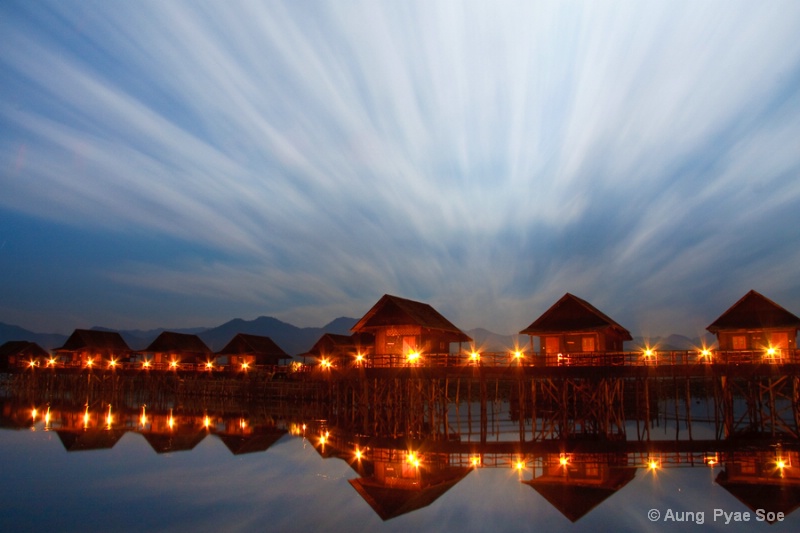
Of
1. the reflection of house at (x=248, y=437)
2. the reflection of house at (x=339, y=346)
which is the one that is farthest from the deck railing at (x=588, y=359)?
the reflection of house at (x=339, y=346)

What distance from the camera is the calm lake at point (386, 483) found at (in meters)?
15.7

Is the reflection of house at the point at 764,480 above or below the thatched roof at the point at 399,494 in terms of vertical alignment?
below

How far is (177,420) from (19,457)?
51.4 ft

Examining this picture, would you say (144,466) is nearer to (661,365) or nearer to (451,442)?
(451,442)

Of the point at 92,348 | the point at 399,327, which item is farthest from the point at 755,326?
the point at 92,348

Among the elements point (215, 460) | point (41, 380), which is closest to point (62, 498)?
point (215, 460)

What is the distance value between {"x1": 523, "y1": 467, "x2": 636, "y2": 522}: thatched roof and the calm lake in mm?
61

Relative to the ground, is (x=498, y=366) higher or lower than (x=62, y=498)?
higher

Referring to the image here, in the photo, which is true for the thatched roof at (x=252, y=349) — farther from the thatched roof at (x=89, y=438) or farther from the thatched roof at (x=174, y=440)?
the thatched roof at (x=174, y=440)

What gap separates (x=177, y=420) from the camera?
4056 centimetres

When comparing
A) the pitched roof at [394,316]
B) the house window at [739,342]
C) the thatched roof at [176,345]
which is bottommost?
the house window at [739,342]

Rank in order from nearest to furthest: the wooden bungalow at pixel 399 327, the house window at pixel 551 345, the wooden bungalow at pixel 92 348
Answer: the wooden bungalow at pixel 399 327 → the house window at pixel 551 345 → the wooden bungalow at pixel 92 348

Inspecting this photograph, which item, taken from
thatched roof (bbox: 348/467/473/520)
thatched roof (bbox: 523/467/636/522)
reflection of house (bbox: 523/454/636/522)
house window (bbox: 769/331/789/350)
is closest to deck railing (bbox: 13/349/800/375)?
house window (bbox: 769/331/789/350)

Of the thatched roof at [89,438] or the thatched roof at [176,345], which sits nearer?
the thatched roof at [89,438]
